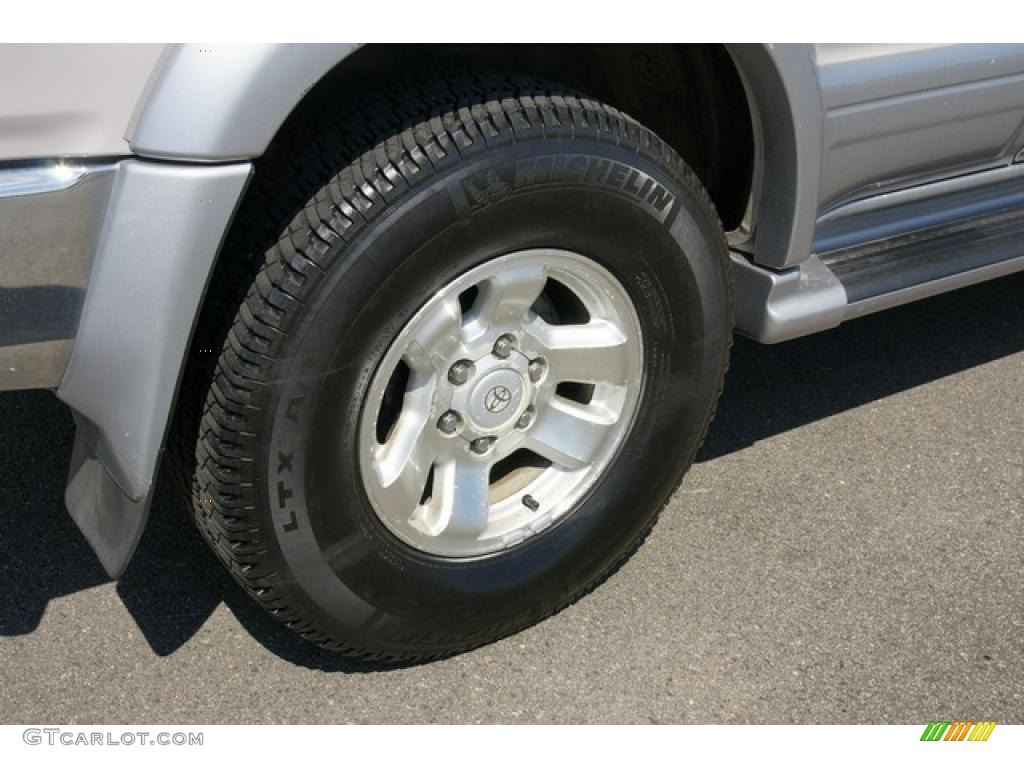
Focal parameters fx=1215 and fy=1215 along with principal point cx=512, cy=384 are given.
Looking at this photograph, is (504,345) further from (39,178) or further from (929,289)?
(929,289)

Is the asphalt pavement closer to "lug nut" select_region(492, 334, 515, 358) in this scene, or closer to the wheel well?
"lug nut" select_region(492, 334, 515, 358)

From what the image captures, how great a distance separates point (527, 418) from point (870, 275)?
848 millimetres

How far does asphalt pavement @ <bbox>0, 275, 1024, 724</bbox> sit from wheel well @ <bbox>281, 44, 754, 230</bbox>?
72 centimetres

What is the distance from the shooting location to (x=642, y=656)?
236cm

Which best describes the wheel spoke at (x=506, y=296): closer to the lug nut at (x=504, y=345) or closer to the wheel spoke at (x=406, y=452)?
the lug nut at (x=504, y=345)

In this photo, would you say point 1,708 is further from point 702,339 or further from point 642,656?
point 702,339

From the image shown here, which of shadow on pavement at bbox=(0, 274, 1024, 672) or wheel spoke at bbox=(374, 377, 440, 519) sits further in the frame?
shadow on pavement at bbox=(0, 274, 1024, 672)

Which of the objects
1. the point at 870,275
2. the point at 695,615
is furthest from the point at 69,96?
the point at 870,275

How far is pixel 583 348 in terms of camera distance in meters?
2.22

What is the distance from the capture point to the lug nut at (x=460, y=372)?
2.12 m

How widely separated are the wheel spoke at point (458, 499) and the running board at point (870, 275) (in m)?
0.66

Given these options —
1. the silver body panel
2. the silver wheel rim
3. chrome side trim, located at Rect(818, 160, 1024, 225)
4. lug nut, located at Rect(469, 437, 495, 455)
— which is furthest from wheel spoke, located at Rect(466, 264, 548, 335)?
chrome side trim, located at Rect(818, 160, 1024, 225)

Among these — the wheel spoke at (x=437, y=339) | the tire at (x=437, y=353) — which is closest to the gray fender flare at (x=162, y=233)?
the tire at (x=437, y=353)

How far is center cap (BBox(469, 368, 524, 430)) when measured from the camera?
7.06 feet
